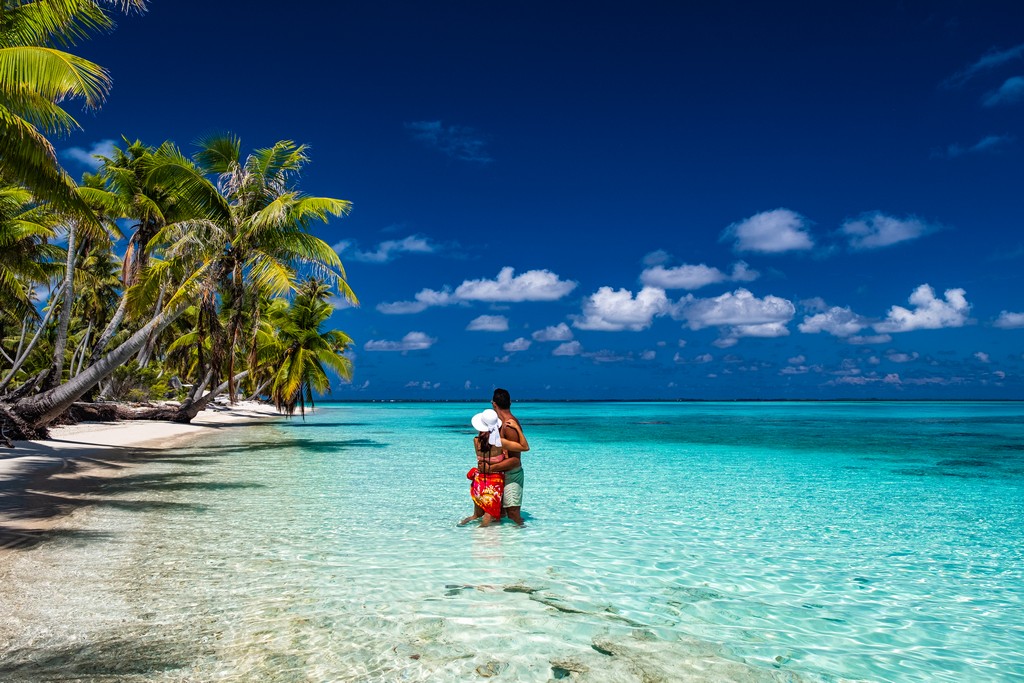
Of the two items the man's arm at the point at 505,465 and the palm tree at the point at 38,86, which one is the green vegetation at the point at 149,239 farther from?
the man's arm at the point at 505,465

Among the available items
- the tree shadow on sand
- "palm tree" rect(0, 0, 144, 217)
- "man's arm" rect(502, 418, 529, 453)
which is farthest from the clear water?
"palm tree" rect(0, 0, 144, 217)

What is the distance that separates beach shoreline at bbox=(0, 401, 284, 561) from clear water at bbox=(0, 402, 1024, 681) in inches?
17.8

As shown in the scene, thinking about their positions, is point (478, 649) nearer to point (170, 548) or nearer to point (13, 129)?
point (170, 548)

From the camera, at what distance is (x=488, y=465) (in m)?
7.00

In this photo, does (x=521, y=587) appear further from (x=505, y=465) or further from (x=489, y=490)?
(x=489, y=490)

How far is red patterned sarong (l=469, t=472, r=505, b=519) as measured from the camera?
730cm

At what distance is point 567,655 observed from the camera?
392cm

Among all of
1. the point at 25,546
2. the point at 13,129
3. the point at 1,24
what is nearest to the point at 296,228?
the point at 1,24

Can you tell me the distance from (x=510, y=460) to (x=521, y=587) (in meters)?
1.81

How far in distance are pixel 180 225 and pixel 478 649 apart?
1557 centimetres

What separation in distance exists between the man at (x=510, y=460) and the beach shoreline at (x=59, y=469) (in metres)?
4.69

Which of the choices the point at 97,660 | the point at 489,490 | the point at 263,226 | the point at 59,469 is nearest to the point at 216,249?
the point at 263,226

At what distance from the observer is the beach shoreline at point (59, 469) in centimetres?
712

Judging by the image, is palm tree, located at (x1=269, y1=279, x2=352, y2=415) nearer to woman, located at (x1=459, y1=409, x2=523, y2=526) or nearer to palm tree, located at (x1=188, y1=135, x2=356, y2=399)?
palm tree, located at (x1=188, y1=135, x2=356, y2=399)
